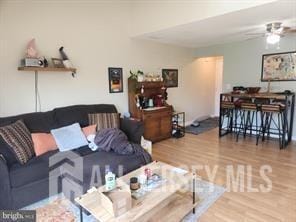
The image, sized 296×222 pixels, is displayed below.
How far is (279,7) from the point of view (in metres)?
2.70

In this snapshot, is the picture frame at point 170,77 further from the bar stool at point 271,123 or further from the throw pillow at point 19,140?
the throw pillow at point 19,140

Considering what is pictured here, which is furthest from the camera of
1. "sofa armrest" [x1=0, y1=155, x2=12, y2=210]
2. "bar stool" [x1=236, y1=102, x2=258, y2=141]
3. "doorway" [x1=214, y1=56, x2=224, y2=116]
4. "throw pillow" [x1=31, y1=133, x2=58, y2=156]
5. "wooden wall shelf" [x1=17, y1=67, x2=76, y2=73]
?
"doorway" [x1=214, y1=56, x2=224, y2=116]

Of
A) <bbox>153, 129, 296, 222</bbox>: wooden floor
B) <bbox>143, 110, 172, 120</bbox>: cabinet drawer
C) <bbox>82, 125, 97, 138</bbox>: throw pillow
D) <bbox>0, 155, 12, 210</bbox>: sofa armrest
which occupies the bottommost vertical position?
<bbox>153, 129, 296, 222</bbox>: wooden floor

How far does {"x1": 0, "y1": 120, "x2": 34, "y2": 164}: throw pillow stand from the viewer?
2.41 meters

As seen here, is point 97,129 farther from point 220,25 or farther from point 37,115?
point 220,25

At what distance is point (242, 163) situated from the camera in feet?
11.1

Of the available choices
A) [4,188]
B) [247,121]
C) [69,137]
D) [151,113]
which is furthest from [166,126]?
[4,188]

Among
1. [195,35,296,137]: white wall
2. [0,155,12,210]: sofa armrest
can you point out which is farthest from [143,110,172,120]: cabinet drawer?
[0,155,12,210]: sofa armrest

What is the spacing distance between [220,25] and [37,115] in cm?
321

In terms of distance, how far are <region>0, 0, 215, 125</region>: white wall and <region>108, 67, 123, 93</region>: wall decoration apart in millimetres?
92

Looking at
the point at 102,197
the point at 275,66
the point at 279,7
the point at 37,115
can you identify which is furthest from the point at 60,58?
the point at 275,66

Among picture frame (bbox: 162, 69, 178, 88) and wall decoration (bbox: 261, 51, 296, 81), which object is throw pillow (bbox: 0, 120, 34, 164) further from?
wall decoration (bbox: 261, 51, 296, 81)

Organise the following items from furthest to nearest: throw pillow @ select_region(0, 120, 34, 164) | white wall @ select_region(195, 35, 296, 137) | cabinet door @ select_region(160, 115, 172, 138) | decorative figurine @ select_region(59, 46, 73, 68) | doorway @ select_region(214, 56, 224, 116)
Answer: doorway @ select_region(214, 56, 224, 116)
cabinet door @ select_region(160, 115, 172, 138)
white wall @ select_region(195, 35, 296, 137)
decorative figurine @ select_region(59, 46, 73, 68)
throw pillow @ select_region(0, 120, 34, 164)

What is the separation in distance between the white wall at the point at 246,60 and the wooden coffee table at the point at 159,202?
139 inches
